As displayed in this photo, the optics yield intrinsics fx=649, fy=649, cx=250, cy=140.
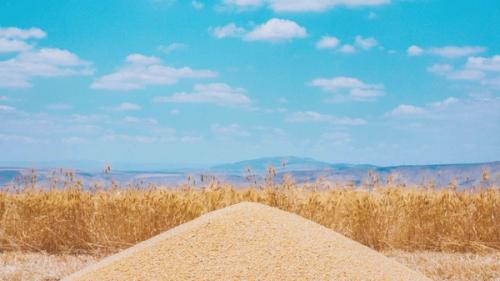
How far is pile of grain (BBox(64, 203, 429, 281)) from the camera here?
4.09 meters

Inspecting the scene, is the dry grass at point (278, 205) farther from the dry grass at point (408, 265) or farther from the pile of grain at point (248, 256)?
the pile of grain at point (248, 256)

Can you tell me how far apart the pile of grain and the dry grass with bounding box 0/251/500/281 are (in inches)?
70.0

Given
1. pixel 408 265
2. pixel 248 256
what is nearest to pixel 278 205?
pixel 408 265

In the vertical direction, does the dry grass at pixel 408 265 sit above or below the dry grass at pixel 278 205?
below

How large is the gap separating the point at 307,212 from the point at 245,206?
10.6 feet

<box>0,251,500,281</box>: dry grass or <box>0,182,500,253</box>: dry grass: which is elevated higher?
<box>0,182,500,253</box>: dry grass

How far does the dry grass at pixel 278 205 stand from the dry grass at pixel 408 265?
1.26 feet

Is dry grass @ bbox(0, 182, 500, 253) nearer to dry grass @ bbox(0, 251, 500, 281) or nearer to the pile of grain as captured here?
dry grass @ bbox(0, 251, 500, 281)

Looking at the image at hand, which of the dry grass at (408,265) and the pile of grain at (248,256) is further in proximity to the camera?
the dry grass at (408,265)

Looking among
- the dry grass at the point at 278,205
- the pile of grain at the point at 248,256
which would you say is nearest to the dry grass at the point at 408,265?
the dry grass at the point at 278,205

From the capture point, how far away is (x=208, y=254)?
14.0 ft

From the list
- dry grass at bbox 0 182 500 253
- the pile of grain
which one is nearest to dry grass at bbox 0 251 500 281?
dry grass at bbox 0 182 500 253

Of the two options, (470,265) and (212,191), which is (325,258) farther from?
(212,191)

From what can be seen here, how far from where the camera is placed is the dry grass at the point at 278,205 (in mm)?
7984
